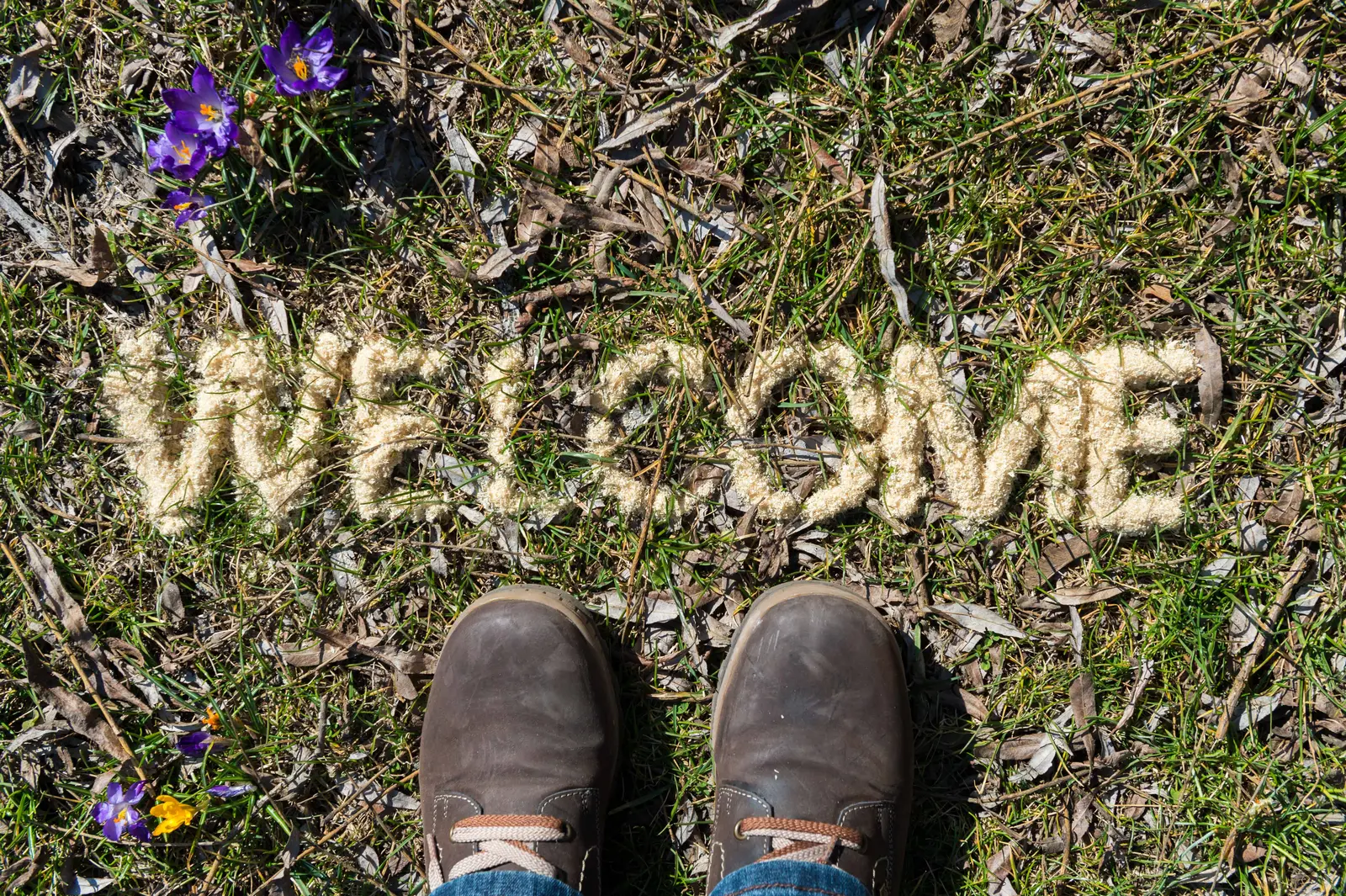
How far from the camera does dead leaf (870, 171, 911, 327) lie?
1.82 meters

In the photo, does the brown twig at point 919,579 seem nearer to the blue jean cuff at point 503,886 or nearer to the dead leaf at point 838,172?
the dead leaf at point 838,172

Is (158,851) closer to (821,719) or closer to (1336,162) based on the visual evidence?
(821,719)

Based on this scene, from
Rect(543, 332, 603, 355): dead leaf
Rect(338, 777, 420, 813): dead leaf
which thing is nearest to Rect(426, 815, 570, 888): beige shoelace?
Rect(338, 777, 420, 813): dead leaf

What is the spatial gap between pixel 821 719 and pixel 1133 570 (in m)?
0.83

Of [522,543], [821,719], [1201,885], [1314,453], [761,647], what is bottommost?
[1201,885]

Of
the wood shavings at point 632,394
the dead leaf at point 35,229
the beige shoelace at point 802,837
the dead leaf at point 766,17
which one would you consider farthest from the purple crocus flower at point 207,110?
the beige shoelace at point 802,837

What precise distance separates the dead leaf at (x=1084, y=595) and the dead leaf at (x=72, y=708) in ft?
7.69

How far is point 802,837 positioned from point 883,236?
1401mm

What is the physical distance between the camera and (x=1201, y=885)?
74.8 inches

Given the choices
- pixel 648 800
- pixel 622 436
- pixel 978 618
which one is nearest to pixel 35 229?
pixel 622 436

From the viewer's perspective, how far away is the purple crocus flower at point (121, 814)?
1.93m

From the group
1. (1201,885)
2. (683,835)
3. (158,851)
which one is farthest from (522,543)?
(1201,885)

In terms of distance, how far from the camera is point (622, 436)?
193cm

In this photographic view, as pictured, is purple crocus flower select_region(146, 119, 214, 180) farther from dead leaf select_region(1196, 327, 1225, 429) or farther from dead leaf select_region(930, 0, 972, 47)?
dead leaf select_region(1196, 327, 1225, 429)
